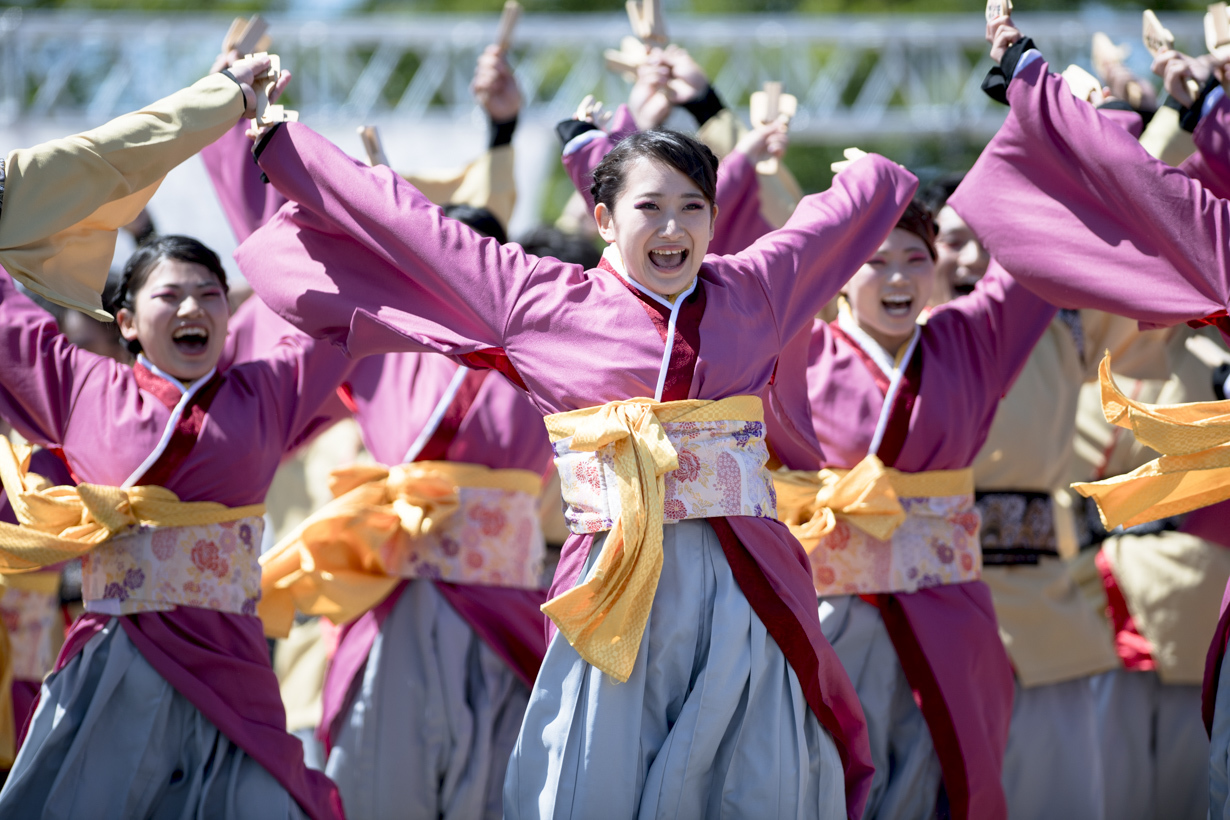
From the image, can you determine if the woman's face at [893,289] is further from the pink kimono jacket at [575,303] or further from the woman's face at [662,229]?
the woman's face at [662,229]

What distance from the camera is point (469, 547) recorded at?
3.46 meters

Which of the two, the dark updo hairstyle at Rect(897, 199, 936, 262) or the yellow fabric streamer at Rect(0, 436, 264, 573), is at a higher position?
the dark updo hairstyle at Rect(897, 199, 936, 262)

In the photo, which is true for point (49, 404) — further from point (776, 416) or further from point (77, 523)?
point (776, 416)

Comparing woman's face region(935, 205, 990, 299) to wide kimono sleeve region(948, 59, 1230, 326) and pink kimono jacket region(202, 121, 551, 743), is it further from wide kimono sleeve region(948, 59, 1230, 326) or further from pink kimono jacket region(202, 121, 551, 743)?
pink kimono jacket region(202, 121, 551, 743)

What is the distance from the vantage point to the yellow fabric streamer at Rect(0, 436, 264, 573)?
2.86 meters

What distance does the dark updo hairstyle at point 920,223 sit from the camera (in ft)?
10.7

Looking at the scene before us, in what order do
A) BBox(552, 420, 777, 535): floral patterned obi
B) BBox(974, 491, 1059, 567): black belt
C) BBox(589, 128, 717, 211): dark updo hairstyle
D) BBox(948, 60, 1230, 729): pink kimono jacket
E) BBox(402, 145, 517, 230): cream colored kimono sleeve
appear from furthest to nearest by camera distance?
1. BBox(402, 145, 517, 230): cream colored kimono sleeve
2. BBox(974, 491, 1059, 567): black belt
3. BBox(948, 60, 1230, 729): pink kimono jacket
4. BBox(589, 128, 717, 211): dark updo hairstyle
5. BBox(552, 420, 777, 535): floral patterned obi

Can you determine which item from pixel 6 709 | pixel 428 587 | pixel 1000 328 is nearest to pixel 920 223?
pixel 1000 328

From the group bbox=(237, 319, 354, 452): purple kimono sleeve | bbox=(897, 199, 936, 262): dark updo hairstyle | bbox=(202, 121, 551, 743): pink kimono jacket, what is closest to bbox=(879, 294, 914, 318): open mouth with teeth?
bbox=(897, 199, 936, 262): dark updo hairstyle

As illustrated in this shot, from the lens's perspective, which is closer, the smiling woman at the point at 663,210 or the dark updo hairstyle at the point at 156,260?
the smiling woman at the point at 663,210

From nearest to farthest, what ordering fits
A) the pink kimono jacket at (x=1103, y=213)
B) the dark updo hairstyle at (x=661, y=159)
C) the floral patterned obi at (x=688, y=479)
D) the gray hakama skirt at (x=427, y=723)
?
the floral patterned obi at (x=688, y=479) → the dark updo hairstyle at (x=661, y=159) → the pink kimono jacket at (x=1103, y=213) → the gray hakama skirt at (x=427, y=723)

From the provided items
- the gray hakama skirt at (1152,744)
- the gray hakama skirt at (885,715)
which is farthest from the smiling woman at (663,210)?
the gray hakama skirt at (1152,744)

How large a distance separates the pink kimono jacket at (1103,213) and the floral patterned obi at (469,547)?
136 centimetres

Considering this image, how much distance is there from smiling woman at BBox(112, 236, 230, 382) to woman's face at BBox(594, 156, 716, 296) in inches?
42.2
